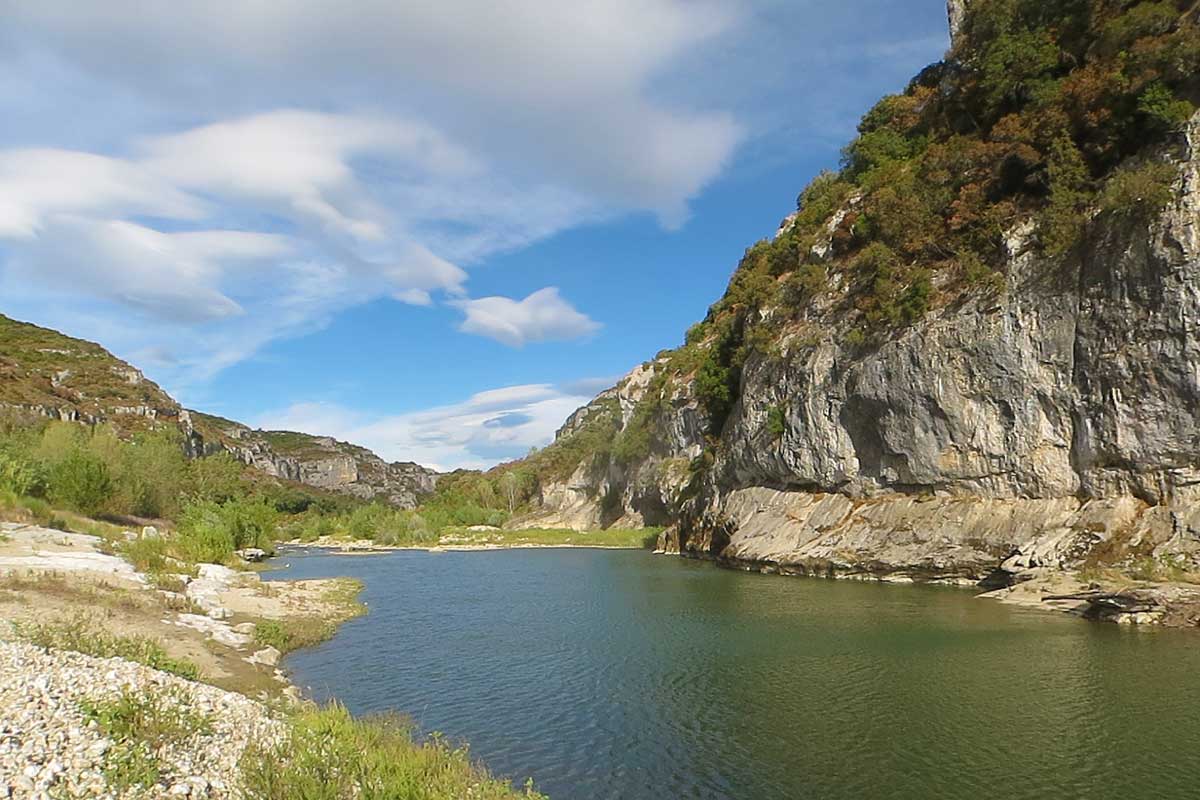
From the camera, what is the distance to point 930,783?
44.2ft

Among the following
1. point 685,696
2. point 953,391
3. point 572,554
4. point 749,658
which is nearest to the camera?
point 685,696

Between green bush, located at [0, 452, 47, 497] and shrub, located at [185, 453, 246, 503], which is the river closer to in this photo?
green bush, located at [0, 452, 47, 497]

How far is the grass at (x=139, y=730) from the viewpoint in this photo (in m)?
9.53

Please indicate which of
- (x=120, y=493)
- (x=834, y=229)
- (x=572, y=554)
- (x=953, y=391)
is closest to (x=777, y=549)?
(x=953, y=391)

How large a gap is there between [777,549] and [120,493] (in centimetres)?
5072

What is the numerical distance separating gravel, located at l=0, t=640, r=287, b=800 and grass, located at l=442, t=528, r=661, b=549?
229 ft

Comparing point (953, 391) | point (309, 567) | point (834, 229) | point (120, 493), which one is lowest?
point (309, 567)

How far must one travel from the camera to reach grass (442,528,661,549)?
85.9 metres

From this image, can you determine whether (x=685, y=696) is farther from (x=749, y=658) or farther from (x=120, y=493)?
(x=120, y=493)

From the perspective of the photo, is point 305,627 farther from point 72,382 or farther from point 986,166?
point 72,382

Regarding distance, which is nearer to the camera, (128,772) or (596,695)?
(128,772)

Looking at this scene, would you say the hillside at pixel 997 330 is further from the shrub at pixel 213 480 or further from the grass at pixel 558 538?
the shrub at pixel 213 480

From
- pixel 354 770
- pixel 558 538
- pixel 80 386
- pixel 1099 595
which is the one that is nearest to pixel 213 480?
pixel 558 538

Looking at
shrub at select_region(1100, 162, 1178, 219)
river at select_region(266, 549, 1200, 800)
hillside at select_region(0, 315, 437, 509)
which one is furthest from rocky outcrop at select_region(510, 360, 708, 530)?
hillside at select_region(0, 315, 437, 509)
